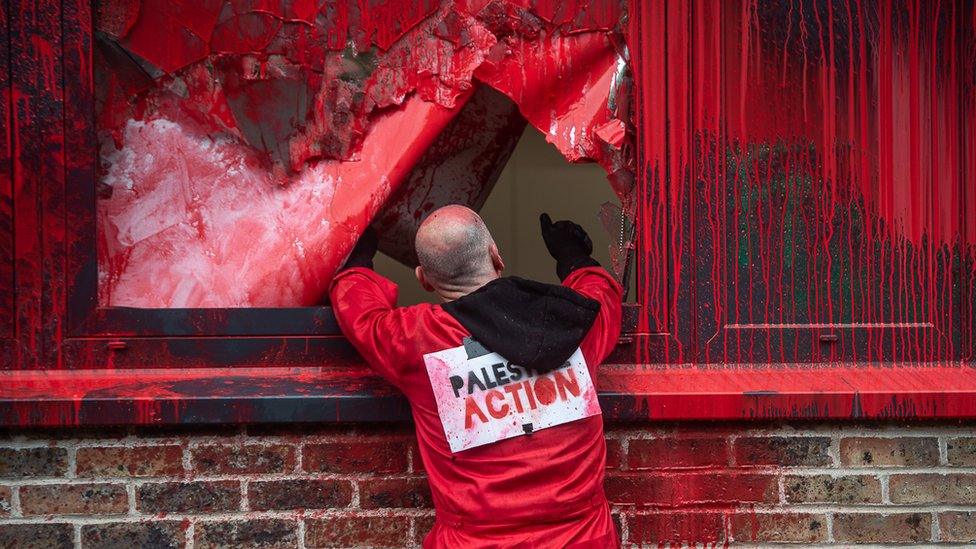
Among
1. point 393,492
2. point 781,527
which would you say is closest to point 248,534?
point 393,492

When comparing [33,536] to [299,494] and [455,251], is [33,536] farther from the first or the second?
[455,251]

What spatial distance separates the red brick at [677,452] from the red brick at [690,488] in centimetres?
3

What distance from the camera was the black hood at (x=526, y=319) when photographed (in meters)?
1.98

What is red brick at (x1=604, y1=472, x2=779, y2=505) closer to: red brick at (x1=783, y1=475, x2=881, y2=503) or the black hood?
red brick at (x1=783, y1=475, x2=881, y2=503)

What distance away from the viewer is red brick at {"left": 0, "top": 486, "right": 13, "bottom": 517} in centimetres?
235

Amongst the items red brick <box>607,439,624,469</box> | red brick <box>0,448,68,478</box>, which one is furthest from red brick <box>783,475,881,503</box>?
red brick <box>0,448,68,478</box>

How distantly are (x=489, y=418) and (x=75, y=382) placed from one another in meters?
1.18

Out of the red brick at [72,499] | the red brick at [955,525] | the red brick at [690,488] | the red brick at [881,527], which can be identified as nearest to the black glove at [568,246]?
the red brick at [690,488]

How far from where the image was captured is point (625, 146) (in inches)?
100

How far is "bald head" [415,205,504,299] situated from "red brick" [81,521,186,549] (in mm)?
1023

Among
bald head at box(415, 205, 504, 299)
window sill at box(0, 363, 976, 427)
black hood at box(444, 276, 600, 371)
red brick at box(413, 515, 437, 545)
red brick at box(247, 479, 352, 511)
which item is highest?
bald head at box(415, 205, 504, 299)

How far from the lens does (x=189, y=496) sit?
238 centimetres

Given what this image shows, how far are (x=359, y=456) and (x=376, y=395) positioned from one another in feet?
0.68

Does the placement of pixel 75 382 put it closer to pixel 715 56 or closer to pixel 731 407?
pixel 731 407
